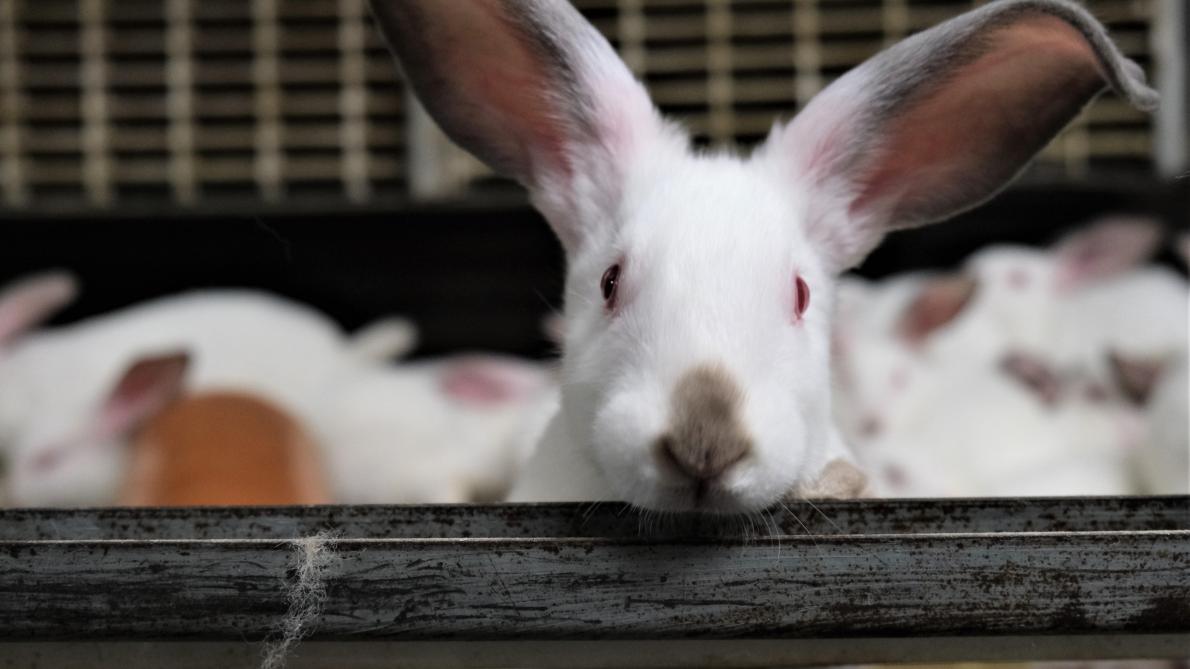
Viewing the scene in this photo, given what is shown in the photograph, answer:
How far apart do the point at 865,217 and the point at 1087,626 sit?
0.61 meters

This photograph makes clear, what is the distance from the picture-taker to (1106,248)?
3576 mm

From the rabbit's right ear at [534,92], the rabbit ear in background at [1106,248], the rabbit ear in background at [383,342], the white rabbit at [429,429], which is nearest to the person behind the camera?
the rabbit's right ear at [534,92]

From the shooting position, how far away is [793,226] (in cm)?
149

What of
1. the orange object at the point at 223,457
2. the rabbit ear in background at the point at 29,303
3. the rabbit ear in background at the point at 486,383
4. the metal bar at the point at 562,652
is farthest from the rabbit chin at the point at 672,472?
the rabbit ear in background at the point at 29,303

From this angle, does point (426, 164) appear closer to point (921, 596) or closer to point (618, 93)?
point (618, 93)

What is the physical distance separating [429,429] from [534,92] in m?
1.61

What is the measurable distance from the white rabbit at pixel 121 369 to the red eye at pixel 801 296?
5.26ft

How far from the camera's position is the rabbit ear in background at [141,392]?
8.97ft

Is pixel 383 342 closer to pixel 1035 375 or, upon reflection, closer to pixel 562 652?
pixel 1035 375

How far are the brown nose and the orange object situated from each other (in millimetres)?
1419

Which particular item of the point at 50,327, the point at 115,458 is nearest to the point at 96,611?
the point at 115,458

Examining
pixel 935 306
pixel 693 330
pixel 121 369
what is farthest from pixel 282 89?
pixel 693 330

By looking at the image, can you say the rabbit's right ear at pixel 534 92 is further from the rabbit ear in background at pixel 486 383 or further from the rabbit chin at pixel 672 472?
the rabbit ear in background at pixel 486 383

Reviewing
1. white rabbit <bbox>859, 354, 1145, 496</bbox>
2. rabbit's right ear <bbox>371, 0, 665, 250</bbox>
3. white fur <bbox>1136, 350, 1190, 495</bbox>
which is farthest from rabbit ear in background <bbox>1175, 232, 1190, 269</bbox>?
rabbit's right ear <bbox>371, 0, 665, 250</bbox>
